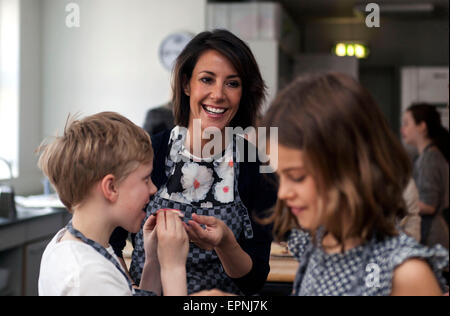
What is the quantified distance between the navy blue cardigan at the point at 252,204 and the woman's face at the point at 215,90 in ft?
A: 0.34

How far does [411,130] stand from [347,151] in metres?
2.65

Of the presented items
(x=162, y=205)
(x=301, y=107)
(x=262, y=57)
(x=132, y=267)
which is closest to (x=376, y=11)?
(x=301, y=107)

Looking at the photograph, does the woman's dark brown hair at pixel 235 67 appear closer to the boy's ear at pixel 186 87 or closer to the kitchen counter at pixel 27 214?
the boy's ear at pixel 186 87

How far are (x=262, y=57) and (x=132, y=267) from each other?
11.1 feet

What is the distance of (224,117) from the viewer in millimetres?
1302

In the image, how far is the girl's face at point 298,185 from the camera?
755mm

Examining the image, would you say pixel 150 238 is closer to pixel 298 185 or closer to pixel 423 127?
pixel 298 185

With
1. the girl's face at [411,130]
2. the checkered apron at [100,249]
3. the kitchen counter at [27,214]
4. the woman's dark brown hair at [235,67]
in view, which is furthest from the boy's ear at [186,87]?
the girl's face at [411,130]

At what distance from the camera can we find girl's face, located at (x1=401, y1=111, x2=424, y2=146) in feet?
10.5

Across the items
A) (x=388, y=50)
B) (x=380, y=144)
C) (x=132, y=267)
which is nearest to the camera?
(x=380, y=144)

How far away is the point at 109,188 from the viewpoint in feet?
3.12

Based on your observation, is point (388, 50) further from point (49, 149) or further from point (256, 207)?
point (49, 149)

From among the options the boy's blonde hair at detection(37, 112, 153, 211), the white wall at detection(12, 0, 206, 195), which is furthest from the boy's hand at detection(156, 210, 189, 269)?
the white wall at detection(12, 0, 206, 195)

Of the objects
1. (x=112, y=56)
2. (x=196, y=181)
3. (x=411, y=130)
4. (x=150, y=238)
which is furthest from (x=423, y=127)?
(x=150, y=238)
